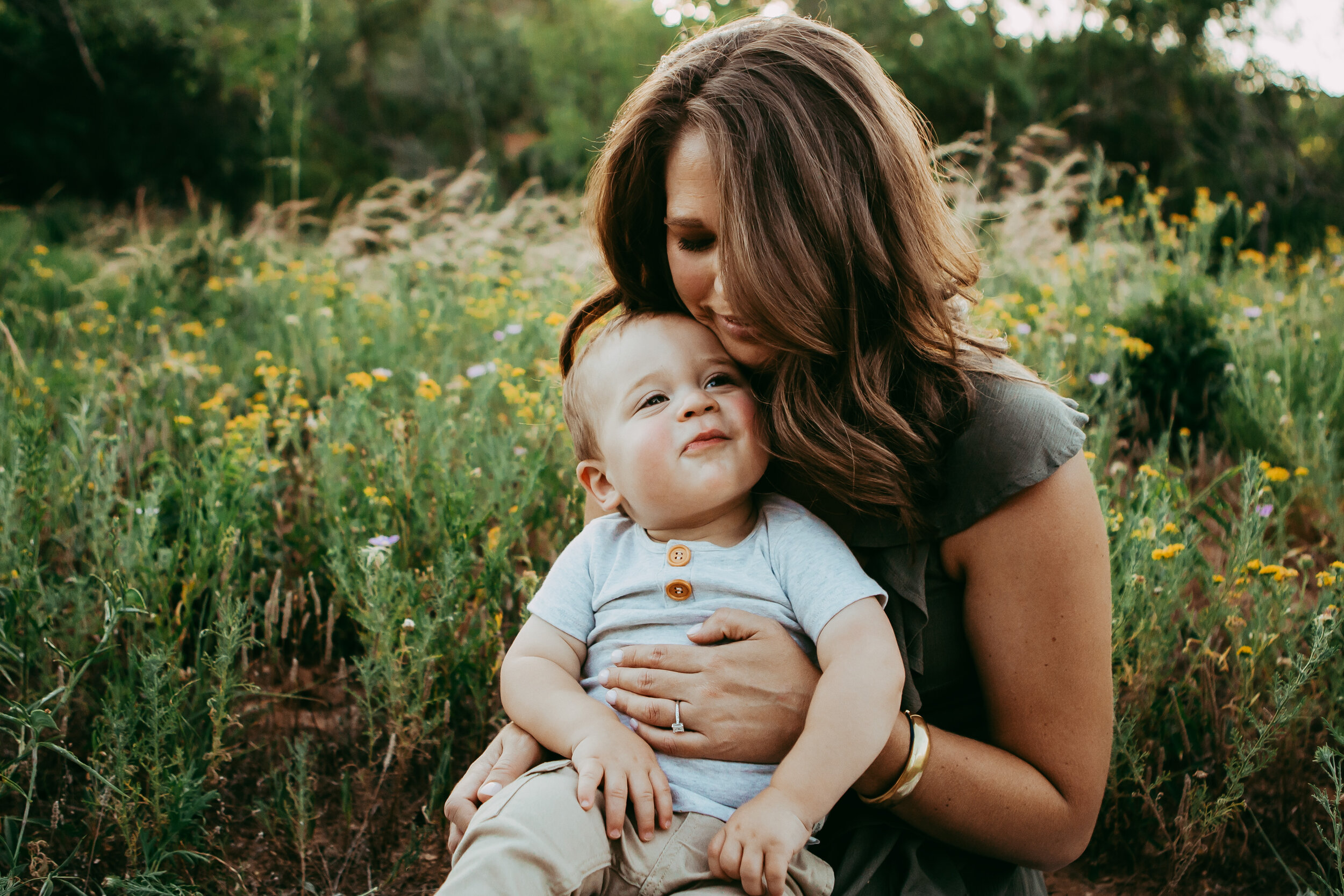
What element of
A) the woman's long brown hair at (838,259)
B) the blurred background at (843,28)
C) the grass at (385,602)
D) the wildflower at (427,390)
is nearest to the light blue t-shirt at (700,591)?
the woman's long brown hair at (838,259)

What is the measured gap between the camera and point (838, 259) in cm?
141

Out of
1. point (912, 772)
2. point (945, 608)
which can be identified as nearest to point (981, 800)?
point (912, 772)

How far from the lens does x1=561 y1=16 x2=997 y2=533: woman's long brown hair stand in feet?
4.52

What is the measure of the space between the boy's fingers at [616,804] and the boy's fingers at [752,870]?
0.56ft

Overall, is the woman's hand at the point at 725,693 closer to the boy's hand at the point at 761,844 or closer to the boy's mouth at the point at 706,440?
the boy's hand at the point at 761,844

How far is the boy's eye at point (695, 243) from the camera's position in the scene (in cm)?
153

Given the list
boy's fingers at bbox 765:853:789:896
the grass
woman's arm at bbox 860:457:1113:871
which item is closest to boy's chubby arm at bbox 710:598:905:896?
boy's fingers at bbox 765:853:789:896

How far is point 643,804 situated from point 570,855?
0.11 metres

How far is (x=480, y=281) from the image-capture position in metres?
4.68

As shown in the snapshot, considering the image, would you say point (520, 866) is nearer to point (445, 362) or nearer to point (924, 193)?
point (924, 193)

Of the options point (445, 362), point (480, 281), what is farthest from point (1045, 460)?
point (480, 281)

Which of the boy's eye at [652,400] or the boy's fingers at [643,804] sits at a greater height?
the boy's eye at [652,400]

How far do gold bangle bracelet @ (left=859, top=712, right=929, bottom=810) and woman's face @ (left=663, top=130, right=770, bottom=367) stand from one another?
0.64 meters

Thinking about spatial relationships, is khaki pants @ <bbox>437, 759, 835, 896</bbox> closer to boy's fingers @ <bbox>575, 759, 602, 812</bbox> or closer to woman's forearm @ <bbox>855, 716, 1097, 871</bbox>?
boy's fingers @ <bbox>575, 759, 602, 812</bbox>
